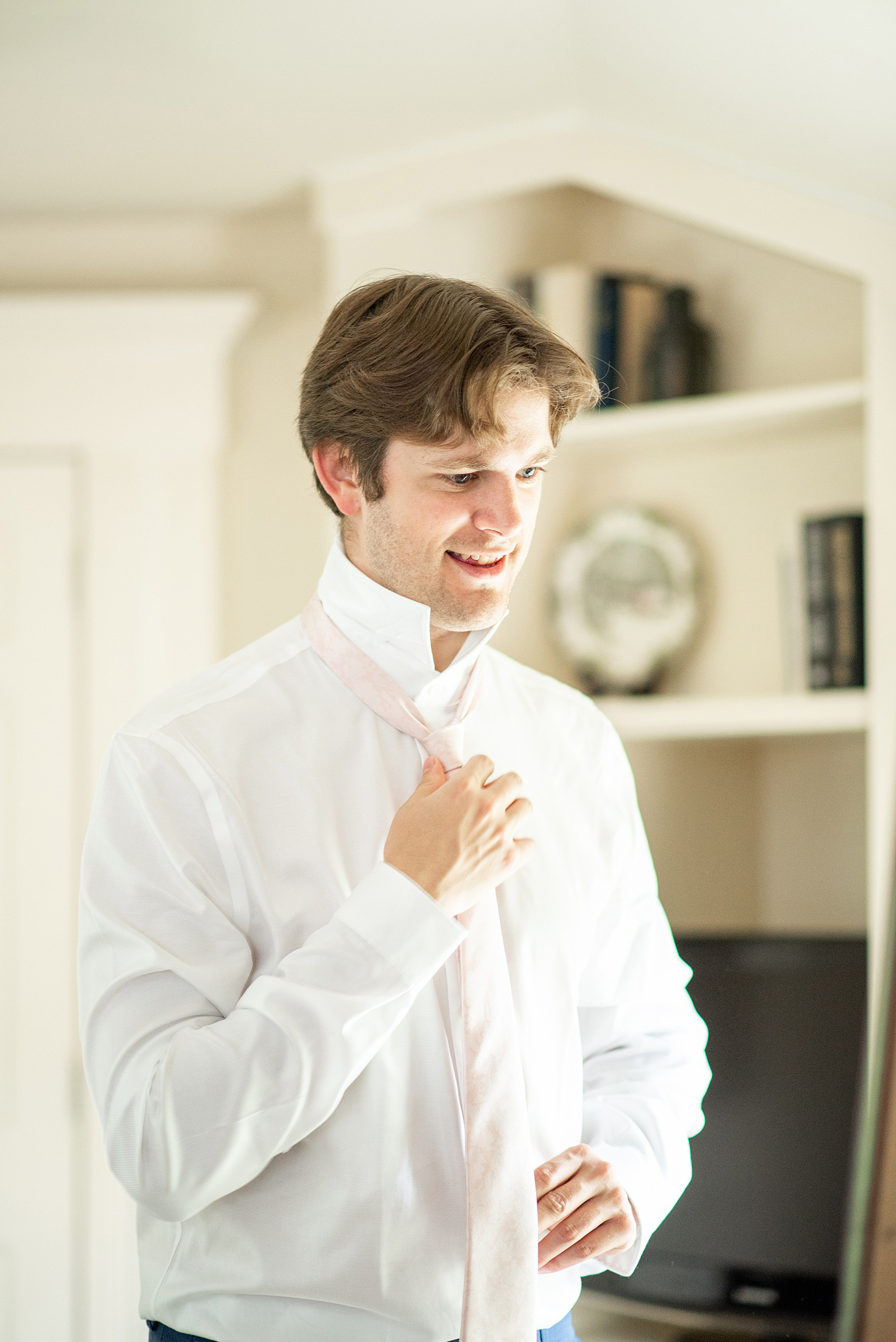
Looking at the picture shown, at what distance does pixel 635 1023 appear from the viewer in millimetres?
891

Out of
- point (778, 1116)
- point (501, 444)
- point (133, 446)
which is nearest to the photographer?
point (501, 444)

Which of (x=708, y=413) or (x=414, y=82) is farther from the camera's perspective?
(x=708, y=413)

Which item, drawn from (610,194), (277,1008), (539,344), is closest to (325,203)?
(610,194)

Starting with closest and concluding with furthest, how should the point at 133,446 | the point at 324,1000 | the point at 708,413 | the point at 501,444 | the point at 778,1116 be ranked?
the point at 324,1000 → the point at 501,444 → the point at 778,1116 → the point at 708,413 → the point at 133,446

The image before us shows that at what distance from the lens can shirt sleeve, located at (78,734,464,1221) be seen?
25.4 inches

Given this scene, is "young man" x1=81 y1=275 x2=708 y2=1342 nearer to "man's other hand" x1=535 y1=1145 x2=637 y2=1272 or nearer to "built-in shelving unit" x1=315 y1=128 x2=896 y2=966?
"man's other hand" x1=535 y1=1145 x2=637 y2=1272

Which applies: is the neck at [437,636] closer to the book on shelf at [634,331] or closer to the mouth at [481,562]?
the mouth at [481,562]

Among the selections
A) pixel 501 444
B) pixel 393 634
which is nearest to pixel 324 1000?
pixel 393 634

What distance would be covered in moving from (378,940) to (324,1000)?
0.05m

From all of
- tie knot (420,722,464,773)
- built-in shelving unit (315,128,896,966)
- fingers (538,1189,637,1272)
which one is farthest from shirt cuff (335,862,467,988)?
built-in shelving unit (315,128,896,966)

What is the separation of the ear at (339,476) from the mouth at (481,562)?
90 millimetres

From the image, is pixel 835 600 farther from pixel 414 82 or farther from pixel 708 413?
pixel 414 82

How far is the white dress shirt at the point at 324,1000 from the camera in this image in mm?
654

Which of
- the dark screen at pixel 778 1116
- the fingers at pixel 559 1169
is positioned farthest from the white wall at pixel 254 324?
the fingers at pixel 559 1169
